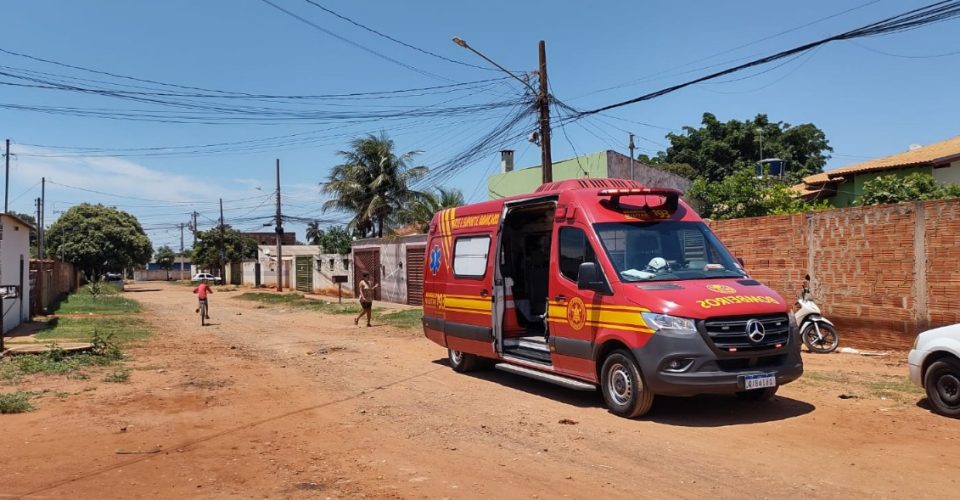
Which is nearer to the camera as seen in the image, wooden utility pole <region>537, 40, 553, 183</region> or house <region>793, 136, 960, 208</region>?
wooden utility pole <region>537, 40, 553, 183</region>

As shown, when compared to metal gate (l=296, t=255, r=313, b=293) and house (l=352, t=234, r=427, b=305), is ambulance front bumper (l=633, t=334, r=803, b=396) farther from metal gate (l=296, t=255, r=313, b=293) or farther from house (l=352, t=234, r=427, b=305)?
metal gate (l=296, t=255, r=313, b=293)

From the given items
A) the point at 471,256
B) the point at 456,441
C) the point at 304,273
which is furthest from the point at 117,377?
the point at 304,273

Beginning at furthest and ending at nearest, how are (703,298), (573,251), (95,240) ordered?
1. (95,240)
2. (573,251)
3. (703,298)

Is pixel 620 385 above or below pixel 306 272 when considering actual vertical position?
below

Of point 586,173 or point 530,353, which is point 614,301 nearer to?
point 530,353

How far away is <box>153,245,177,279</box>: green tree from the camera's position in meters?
111

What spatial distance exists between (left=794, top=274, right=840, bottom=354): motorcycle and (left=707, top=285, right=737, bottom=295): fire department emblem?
5897 mm

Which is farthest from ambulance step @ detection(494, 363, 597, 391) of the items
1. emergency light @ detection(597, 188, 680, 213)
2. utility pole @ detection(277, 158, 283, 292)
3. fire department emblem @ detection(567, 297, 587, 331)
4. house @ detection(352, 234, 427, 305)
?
utility pole @ detection(277, 158, 283, 292)

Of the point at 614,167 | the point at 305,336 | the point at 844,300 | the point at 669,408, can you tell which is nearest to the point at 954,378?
the point at 669,408

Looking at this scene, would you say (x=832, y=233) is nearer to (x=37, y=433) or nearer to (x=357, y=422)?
(x=357, y=422)

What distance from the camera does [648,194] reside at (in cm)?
855

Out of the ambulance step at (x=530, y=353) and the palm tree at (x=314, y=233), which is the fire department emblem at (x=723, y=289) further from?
the palm tree at (x=314, y=233)

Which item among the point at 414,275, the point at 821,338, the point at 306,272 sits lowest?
the point at 821,338

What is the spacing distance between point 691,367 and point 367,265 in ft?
85.7
